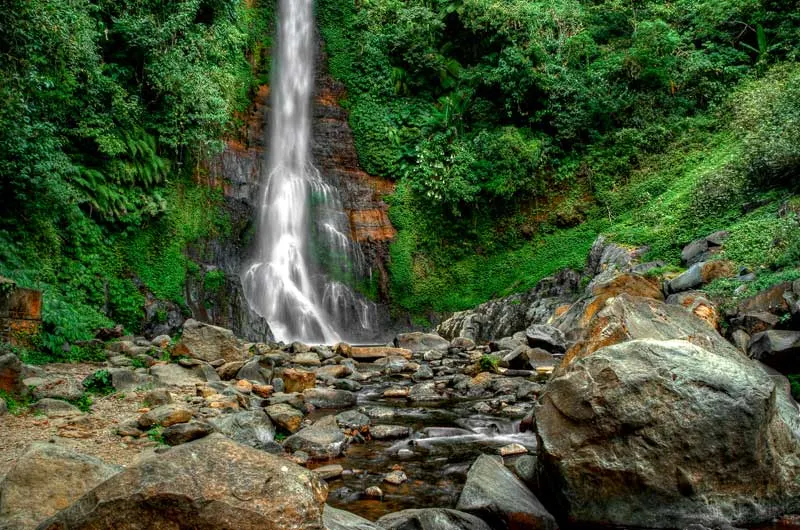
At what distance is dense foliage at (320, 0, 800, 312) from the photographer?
20984mm

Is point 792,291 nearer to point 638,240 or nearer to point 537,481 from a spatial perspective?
point 537,481

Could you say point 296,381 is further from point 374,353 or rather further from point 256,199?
point 256,199

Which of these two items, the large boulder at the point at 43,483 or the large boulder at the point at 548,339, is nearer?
the large boulder at the point at 43,483

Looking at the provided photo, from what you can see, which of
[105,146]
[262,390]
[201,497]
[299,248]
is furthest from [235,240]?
[201,497]

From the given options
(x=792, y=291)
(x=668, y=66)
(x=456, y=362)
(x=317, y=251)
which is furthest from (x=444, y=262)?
(x=792, y=291)

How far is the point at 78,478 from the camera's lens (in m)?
3.61

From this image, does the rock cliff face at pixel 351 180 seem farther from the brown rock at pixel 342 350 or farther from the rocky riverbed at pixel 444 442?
the rocky riverbed at pixel 444 442

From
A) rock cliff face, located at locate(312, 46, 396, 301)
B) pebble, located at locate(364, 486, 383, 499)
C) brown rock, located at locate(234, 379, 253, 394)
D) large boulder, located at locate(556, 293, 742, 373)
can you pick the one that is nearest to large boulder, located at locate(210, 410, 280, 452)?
pebble, located at locate(364, 486, 383, 499)

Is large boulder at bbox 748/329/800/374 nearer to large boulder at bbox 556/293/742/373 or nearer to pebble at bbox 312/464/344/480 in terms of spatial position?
large boulder at bbox 556/293/742/373

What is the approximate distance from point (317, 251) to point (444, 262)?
5.42m

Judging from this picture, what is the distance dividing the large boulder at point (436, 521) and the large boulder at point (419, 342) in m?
11.8

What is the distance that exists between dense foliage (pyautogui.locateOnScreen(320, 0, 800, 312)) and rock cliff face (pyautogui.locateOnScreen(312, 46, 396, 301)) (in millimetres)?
551

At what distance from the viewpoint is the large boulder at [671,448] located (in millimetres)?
4234

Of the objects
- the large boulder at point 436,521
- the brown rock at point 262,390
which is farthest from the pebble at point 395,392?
the large boulder at point 436,521
